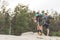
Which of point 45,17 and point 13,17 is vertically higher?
point 45,17

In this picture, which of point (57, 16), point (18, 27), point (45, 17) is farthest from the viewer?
point (57, 16)

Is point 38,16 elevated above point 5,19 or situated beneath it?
elevated above

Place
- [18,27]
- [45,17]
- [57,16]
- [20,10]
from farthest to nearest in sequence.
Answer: [57,16]
[20,10]
[18,27]
[45,17]

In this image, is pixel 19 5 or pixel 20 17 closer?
pixel 20 17

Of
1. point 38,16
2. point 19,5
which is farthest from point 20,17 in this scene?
point 38,16

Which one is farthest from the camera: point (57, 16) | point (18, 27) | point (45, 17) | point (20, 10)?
point (57, 16)

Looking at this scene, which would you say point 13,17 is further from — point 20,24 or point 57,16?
point 57,16

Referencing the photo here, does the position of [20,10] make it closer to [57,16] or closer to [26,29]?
[26,29]

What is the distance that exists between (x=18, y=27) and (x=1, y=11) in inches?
313

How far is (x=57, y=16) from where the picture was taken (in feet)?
224

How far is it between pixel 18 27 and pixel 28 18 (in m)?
A: 4.90

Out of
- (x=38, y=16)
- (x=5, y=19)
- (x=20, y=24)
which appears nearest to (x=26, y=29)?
(x=20, y=24)

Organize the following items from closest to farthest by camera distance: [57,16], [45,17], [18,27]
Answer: [45,17]
[18,27]
[57,16]

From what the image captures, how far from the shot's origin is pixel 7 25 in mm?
58062
